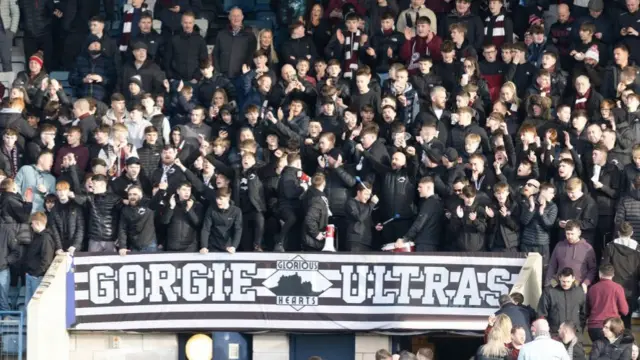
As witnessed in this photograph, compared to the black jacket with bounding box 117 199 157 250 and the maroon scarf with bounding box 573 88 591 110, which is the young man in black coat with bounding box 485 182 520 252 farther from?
the black jacket with bounding box 117 199 157 250

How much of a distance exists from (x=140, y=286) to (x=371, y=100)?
404 cm

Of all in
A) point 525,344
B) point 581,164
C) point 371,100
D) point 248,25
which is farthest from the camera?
point 248,25

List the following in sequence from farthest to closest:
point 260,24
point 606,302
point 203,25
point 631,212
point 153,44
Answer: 1. point 260,24
2. point 203,25
3. point 153,44
4. point 631,212
5. point 606,302

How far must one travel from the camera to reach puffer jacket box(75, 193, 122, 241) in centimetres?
2386

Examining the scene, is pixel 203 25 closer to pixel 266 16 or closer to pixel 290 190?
pixel 266 16

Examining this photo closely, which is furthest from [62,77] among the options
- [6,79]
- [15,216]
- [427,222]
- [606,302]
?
[606,302]

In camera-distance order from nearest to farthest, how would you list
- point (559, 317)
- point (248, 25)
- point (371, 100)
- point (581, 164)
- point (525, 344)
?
point (525, 344), point (559, 317), point (581, 164), point (371, 100), point (248, 25)

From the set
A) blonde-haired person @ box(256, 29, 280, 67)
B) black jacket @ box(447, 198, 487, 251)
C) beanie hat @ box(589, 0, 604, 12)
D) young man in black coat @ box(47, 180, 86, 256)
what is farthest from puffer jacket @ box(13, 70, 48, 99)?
beanie hat @ box(589, 0, 604, 12)

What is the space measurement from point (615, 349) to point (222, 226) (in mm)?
5629

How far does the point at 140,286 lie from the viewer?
2380 centimetres

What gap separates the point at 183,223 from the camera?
2369cm

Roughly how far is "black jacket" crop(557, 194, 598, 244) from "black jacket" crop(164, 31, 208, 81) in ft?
22.0

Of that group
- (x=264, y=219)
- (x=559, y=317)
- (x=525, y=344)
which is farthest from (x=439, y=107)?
(x=525, y=344)

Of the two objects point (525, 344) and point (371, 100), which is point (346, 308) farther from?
point (525, 344)
